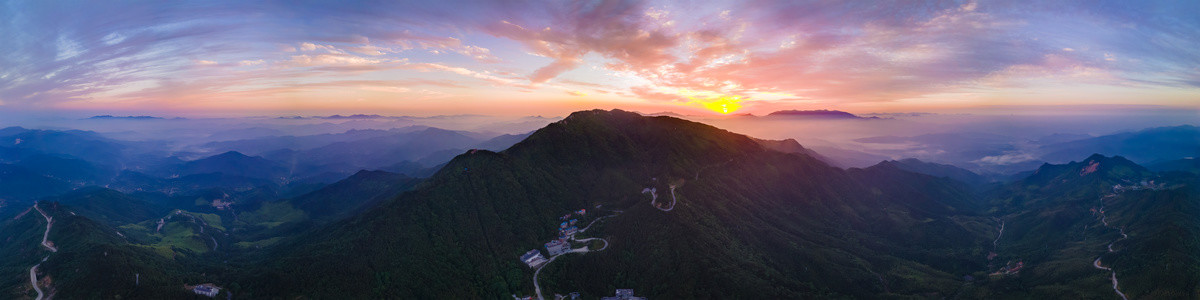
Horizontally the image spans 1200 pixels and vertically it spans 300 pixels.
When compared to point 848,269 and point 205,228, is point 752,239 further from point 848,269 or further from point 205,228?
point 205,228

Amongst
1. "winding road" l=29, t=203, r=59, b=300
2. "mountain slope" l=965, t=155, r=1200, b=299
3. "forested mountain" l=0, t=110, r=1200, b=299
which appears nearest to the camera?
"winding road" l=29, t=203, r=59, b=300

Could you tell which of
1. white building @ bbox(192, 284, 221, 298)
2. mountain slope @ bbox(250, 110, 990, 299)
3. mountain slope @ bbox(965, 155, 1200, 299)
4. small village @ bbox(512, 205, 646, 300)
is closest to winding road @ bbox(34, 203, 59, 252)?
mountain slope @ bbox(250, 110, 990, 299)

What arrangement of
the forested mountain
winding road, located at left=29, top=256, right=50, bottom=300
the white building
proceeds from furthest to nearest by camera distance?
the forested mountain → the white building → winding road, located at left=29, top=256, right=50, bottom=300

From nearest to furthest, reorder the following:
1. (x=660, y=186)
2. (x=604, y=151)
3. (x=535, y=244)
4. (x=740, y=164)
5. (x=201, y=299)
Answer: (x=201, y=299)
(x=535, y=244)
(x=660, y=186)
(x=604, y=151)
(x=740, y=164)

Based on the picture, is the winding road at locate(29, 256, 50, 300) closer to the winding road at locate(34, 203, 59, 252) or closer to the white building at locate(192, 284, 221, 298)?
the winding road at locate(34, 203, 59, 252)

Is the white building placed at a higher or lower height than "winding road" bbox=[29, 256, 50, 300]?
lower

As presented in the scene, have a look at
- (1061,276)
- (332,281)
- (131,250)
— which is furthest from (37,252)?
(1061,276)

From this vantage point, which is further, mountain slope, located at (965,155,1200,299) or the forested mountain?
the forested mountain

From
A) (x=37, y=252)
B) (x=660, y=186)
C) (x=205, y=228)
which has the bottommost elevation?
(x=205, y=228)

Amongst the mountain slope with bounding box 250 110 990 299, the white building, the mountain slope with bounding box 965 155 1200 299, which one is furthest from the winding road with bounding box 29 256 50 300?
the mountain slope with bounding box 965 155 1200 299
